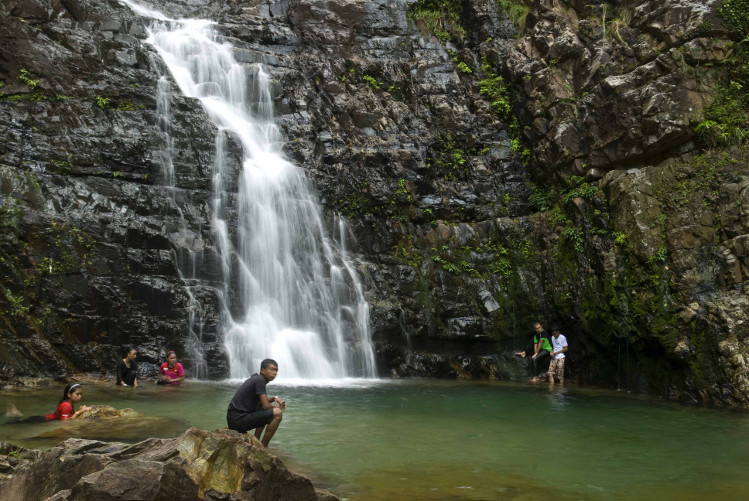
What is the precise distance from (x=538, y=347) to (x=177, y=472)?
13625 mm

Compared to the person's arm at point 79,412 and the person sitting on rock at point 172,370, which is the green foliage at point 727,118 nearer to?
the person sitting on rock at point 172,370

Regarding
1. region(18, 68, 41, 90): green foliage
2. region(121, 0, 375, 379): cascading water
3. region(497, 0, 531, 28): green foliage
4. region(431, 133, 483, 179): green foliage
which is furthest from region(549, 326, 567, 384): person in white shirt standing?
region(18, 68, 41, 90): green foliage

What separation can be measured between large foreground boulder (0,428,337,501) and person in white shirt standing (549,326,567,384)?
1213 cm

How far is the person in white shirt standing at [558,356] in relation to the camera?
1608 centimetres

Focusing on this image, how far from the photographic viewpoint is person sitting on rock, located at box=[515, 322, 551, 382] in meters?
16.6

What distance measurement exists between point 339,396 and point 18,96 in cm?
1228

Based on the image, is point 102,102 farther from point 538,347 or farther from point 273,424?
point 538,347

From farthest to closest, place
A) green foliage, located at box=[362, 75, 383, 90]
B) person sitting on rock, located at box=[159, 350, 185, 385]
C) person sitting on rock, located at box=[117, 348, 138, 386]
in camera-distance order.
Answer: green foliage, located at box=[362, 75, 383, 90] < person sitting on rock, located at box=[159, 350, 185, 385] < person sitting on rock, located at box=[117, 348, 138, 386]

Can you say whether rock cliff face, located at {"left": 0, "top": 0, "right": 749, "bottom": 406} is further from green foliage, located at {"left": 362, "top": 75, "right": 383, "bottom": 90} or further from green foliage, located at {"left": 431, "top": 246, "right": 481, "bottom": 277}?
green foliage, located at {"left": 362, "top": 75, "right": 383, "bottom": 90}

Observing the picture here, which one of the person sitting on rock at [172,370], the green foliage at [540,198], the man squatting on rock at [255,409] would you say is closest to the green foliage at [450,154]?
the green foliage at [540,198]

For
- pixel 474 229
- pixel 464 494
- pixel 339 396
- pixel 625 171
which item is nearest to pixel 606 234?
pixel 625 171

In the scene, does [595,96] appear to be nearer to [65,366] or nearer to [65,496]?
[65,366]

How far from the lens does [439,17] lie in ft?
76.3

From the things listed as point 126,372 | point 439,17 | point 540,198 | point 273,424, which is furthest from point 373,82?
point 273,424
